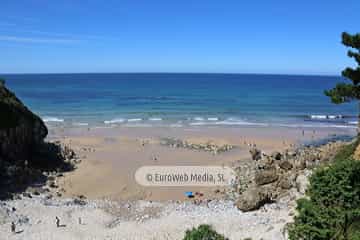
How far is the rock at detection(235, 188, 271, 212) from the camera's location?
58.6 ft

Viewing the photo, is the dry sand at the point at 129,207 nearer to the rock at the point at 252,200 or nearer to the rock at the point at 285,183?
the rock at the point at 252,200

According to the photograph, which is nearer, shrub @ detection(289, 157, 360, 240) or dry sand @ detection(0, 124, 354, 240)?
shrub @ detection(289, 157, 360, 240)

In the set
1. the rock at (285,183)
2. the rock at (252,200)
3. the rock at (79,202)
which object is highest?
the rock at (285,183)

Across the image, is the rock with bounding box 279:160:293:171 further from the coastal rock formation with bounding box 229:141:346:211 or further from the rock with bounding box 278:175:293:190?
the rock with bounding box 278:175:293:190

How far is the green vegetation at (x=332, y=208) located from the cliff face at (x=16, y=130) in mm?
20100

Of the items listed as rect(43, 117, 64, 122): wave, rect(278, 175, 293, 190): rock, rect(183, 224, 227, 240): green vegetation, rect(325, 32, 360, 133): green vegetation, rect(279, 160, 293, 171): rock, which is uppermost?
rect(325, 32, 360, 133): green vegetation

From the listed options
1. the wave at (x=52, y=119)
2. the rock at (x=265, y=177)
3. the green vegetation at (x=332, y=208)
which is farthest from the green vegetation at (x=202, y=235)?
the wave at (x=52, y=119)

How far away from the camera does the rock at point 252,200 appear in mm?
17859

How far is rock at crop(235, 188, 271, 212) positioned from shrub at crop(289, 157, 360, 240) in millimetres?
8449

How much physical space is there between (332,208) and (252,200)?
9.29 metres

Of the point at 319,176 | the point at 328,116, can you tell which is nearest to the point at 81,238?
the point at 319,176

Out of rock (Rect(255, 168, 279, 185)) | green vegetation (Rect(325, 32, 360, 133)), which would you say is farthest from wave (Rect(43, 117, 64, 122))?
green vegetation (Rect(325, 32, 360, 133))

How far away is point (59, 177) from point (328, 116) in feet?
137

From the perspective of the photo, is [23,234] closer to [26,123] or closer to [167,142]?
[26,123]
